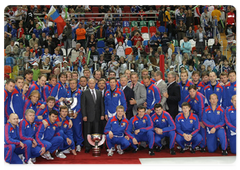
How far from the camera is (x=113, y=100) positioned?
20.7 feet

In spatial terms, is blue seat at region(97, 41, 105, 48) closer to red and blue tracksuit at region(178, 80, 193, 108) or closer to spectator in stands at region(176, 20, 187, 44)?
spectator in stands at region(176, 20, 187, 44)

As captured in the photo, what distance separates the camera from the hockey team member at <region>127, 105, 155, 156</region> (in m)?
6.11

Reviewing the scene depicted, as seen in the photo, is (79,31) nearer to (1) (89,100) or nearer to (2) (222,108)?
(1) (89,100)

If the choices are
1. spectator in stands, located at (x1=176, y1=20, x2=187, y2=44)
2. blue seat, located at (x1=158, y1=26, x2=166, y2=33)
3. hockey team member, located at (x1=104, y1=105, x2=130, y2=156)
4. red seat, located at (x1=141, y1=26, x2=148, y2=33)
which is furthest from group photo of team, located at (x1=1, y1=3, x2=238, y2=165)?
red seat, located at (x1=141, y1=26, x2=148, y2=33)

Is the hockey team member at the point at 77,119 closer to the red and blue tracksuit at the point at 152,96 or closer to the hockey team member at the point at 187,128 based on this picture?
the red and blue tracksuit at the point at 152,96

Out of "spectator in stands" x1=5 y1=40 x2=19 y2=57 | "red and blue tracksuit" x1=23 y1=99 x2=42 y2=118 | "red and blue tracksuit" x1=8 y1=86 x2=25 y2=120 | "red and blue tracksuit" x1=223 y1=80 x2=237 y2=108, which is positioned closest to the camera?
"red and blue tracksuit" x1=8 y1=86 x2=25 y2=120

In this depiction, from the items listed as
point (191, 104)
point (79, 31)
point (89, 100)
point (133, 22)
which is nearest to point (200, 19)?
point (133, 22)

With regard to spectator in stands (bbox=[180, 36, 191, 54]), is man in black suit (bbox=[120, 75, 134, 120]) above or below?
below

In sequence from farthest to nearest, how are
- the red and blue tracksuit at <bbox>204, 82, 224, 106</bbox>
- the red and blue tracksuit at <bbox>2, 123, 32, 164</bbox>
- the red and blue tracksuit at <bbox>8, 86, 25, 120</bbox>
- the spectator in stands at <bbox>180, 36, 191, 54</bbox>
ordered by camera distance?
1. the spectator in stands at <bbox>180, 36, 191, 54</bbox>
2. the red and blue tracksuit at <bbox>204, 82, 224, 106</bbox>
3. the red and blue tracksuit at <bbox>8, 86, 25, 120</bbox>
4. the red and blue tracksuit at <bbox>2, 123, 32, 164</bbox>

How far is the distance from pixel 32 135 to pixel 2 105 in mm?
732

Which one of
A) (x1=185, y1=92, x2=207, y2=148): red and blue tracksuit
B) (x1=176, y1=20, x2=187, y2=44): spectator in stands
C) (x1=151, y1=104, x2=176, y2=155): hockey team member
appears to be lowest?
(x1=151, y1=104, x2=176, y2=155): hockey team member

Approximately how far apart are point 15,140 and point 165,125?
8.92ft

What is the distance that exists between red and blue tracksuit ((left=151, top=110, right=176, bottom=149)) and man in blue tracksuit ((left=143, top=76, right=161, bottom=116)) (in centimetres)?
27

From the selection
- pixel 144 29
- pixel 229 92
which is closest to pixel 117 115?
pixel 229 92
